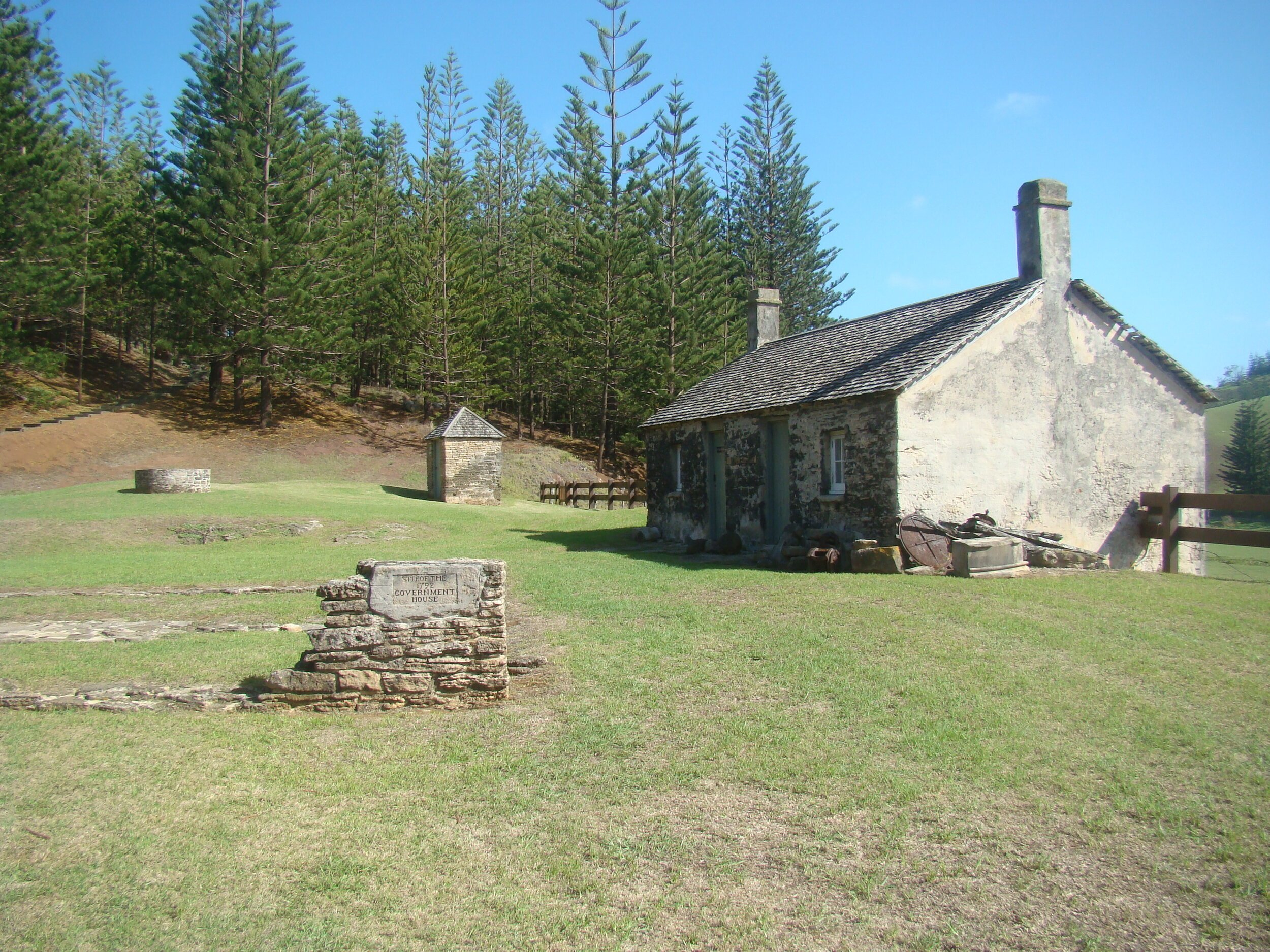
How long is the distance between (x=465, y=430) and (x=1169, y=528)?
20.3 m

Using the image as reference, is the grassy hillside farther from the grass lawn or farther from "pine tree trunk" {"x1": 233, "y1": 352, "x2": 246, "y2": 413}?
"pine tree trunk" {"x1": 233, "y1": 352, "x2": 246, "y2": 413}

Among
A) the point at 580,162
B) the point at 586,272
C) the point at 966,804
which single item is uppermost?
the point at 580,162

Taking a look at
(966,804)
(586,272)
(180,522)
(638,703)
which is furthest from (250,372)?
(966,804)

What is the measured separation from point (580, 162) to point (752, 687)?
41.3m

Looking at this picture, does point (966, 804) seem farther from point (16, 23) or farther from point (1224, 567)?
point (16, 23)

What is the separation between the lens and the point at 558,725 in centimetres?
604

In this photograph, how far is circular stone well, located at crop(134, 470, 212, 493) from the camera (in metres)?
23.3

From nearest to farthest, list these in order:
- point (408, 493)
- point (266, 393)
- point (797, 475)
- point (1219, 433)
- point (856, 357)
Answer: point (797, 475)
point (856, 357)
point (408, 493)
point (266, 393)
point (1219, 433)

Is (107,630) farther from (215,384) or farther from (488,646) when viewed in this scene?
(215,384)

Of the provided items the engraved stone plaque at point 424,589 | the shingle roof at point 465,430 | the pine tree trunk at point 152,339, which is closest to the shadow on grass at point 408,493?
the shingle roof at point 465,430

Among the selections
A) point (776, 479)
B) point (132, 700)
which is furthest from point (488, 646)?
point (776, 479)

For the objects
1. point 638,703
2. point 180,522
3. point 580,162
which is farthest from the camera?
point 580,162

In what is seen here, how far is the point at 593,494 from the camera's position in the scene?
3309 centimetres

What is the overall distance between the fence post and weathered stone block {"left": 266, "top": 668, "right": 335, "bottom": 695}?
46.8 feet
